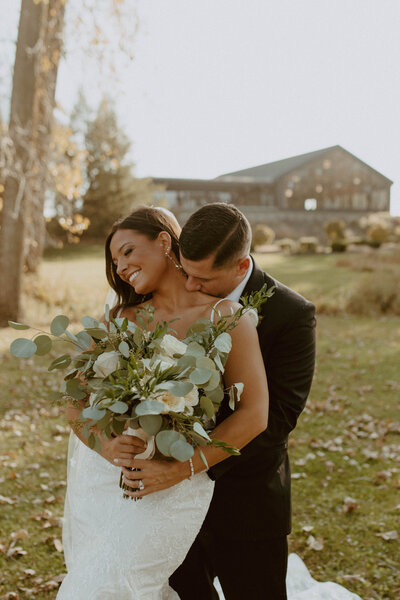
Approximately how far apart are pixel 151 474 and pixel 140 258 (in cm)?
98

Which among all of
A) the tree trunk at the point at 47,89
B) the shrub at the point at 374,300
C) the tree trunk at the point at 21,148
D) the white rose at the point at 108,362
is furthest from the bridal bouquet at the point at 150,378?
the shrub at the point at 374,300

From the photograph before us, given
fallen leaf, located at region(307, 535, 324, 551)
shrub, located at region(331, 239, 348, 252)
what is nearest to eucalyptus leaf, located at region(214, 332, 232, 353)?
fallen leaf, located at region(307, 535, 324, 551)

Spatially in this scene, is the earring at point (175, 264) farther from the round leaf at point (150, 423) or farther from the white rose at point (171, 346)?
the round leaf at point (150, 423)

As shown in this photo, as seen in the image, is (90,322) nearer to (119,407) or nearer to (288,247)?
(119,407)

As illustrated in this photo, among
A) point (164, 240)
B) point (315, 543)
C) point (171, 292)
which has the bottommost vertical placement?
point (315, 543)

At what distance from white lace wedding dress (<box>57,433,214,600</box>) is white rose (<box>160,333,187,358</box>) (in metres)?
0.61

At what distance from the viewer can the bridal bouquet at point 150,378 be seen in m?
1.76

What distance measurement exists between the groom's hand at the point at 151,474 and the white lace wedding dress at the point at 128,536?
0.11 meters

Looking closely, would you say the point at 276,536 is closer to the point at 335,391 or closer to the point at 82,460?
the point at 82,460

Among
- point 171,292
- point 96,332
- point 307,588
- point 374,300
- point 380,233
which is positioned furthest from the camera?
point 380,233

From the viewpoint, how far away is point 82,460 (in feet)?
8.16

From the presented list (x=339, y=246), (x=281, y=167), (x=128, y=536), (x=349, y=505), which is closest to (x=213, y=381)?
(x=128, y=536)

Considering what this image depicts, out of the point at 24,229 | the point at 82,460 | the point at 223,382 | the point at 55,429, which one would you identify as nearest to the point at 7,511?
the point at 55,429

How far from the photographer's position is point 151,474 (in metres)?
1.97
